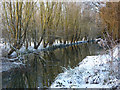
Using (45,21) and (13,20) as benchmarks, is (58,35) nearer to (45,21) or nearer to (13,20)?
(45,21)

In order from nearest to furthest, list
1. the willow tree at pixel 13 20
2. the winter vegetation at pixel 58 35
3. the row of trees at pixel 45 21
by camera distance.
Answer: the winter vegetation at pixel 58 35 < the willow tree at pixel 13 20 < the row of trees at pixel 45 21

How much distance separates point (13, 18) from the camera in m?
13.8

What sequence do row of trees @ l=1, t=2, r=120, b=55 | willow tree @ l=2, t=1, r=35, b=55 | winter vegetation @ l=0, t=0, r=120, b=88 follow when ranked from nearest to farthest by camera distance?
winter vegetation @ l=0, t=0, r=120, b=88 < willow tree @ l=2, t=1, r=35, b=55 < row of trees @ l=1, t=2, r=120, b=55

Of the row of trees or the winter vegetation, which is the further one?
the row of trees

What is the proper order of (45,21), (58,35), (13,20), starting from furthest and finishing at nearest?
(58,35)
(45,21)
(13,20)

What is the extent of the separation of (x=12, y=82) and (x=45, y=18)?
44.9 feet

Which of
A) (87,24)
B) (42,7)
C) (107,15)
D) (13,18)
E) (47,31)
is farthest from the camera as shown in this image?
(87,24)

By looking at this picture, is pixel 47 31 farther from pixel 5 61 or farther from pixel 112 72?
pixel 112 72

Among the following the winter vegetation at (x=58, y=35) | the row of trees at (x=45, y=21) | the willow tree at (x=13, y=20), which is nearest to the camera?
the winter vegetation at (x=58, y=35)

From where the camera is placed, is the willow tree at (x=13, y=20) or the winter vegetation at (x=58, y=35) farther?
the willow tree at (x=13, y=20)

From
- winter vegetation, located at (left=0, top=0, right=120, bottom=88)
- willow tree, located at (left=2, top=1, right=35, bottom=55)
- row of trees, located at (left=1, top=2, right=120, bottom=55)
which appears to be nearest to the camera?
winter vegetation, located at (left=0, top=0, right=120, bottom=88)

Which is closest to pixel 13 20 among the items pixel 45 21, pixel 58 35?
pixel 45 21

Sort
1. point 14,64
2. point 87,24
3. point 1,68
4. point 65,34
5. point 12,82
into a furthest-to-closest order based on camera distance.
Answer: point 87,24, point 65,34, point 14,64, point 1,68, point 12,82

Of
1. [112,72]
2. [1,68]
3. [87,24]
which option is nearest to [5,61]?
[1,68]
